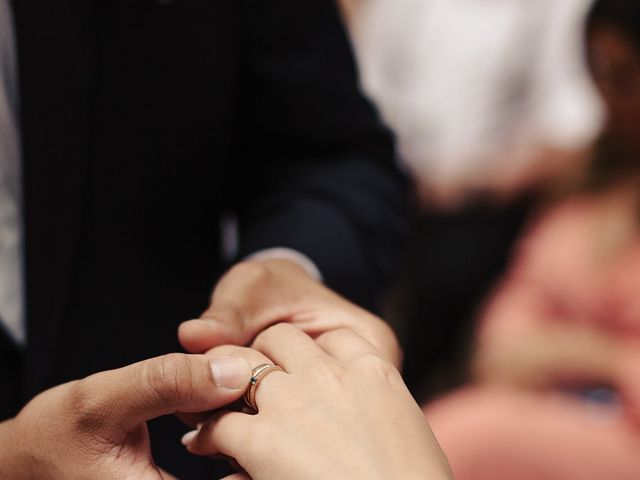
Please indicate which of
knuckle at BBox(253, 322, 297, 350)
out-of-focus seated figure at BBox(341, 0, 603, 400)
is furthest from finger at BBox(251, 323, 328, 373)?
out-of-focus seated figure at BBox(341, 0, 603, 400)

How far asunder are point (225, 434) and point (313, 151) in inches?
16.1

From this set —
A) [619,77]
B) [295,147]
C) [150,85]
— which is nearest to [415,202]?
[619,77]

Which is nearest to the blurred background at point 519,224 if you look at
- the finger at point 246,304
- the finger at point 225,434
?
the finger at point 246,304

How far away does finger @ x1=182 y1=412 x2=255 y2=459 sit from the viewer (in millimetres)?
480

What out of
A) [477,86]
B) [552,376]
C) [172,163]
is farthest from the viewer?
[477,86]

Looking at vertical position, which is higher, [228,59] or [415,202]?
[228,59]

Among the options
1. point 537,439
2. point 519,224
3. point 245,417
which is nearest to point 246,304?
point 245,417

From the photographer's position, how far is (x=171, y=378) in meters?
0.46

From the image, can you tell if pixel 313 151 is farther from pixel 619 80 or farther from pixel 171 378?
pixel 619 80

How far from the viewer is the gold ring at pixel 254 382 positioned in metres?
0.51

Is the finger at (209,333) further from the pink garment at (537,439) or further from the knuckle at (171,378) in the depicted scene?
the pink garment at (537,439)

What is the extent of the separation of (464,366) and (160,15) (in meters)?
1.10

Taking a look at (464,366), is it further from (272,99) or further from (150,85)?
(150,85)

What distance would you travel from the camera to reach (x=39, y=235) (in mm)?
644
